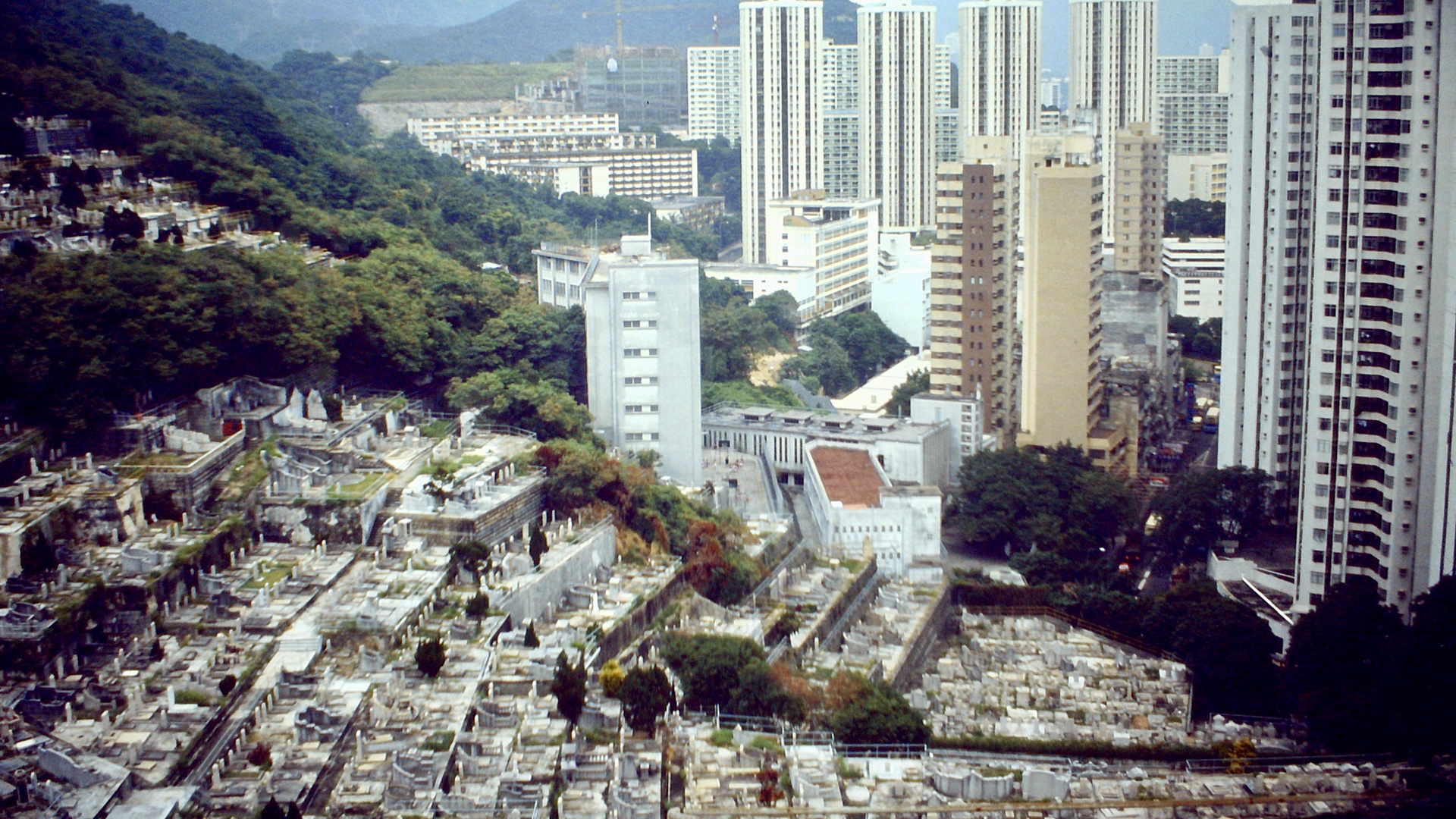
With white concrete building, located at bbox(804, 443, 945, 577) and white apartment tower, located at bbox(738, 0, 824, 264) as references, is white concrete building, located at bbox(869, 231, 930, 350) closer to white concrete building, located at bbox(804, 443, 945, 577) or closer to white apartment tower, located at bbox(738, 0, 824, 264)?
white apartment tower, located at bbox(738, 0, 824, 264)

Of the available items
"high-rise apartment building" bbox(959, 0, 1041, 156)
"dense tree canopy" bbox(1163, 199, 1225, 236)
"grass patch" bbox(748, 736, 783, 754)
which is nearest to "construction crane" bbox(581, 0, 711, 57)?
"high-rise apartment building" bbox(959, 0, 1041, 156)

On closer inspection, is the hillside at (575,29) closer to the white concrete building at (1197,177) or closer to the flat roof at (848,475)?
the white concrete building at (1197,177)

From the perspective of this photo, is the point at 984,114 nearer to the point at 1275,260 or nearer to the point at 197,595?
the point at 1275,260

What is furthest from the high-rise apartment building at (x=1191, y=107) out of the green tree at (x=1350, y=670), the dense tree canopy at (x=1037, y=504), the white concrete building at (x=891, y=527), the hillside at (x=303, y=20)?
the green tree at (x=1350, y=670)

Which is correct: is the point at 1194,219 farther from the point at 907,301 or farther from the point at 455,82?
the point at 455,82

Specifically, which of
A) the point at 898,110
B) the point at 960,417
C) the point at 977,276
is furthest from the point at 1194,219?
the point at 960,417

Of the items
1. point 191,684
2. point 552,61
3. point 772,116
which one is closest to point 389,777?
point 191,684
